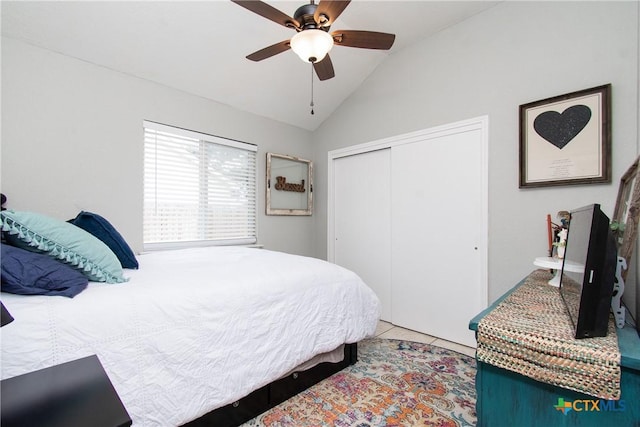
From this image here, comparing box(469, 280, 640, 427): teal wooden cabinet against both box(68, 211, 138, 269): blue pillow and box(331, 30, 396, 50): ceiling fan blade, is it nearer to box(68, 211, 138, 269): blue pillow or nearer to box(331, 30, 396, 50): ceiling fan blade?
box(331, 30, 396, 50): ceiling fan blade

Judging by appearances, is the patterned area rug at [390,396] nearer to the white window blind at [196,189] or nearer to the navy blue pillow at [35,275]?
the navy blue pillow at [35,275]

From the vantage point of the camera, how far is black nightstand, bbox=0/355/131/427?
60 cm

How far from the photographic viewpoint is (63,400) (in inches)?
26.4

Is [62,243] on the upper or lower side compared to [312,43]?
lower

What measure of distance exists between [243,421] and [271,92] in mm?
3047

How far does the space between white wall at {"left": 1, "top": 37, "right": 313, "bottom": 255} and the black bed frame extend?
1.78 m

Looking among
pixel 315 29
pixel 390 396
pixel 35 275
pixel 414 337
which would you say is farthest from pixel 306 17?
pixel 414 337

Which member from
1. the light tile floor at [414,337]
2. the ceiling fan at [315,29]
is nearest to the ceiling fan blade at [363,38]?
the ceiling fan at [315,29]

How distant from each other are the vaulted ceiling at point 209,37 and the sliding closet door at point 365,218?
102cm

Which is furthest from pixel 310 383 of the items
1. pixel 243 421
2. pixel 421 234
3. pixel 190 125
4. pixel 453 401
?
pixel 190 125

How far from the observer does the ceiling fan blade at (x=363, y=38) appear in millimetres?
1812

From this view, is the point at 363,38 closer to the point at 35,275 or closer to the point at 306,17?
the point at 306,17

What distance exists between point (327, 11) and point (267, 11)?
36 centimetres

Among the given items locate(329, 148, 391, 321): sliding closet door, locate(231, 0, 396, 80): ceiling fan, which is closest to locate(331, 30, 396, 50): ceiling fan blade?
locate(231, 0, 396, 80): ceiling fan
